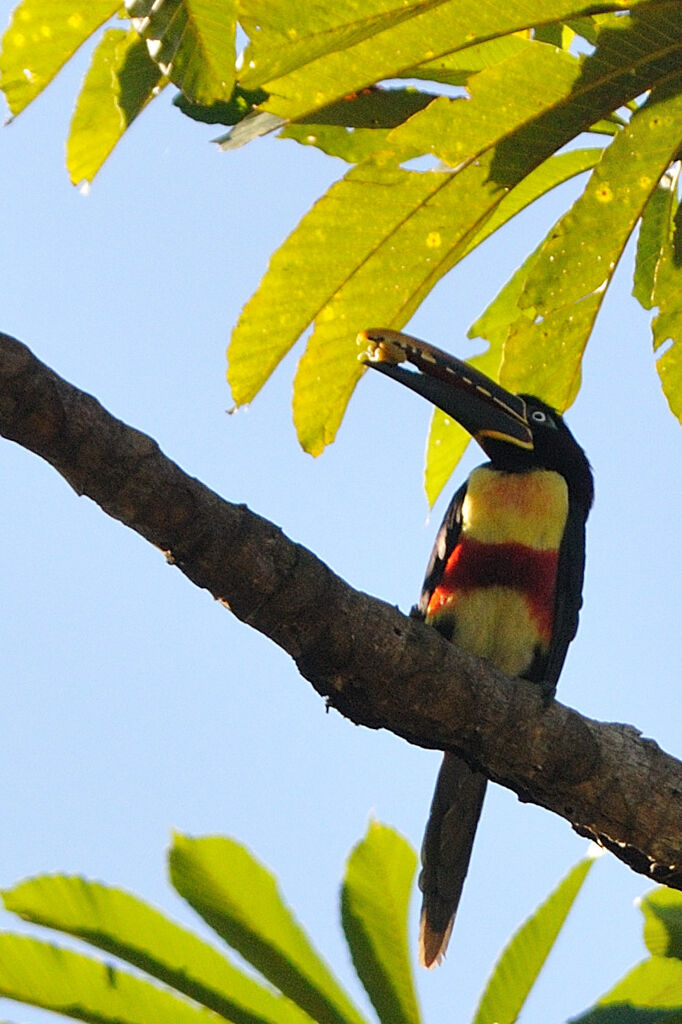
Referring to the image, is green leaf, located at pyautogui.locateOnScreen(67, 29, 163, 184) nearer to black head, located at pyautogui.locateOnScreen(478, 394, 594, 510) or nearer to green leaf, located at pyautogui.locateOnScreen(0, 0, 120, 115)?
green leaf, located at pyautogui.locateOnScreen(0, 0, 120, 115)

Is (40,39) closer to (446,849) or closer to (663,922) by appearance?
(663,922)

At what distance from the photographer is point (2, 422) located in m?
2.27

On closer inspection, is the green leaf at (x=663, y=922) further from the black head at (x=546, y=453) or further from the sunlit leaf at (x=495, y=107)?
the black head at (x=546, y=453)

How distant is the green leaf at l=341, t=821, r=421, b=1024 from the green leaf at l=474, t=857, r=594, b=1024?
197 mm

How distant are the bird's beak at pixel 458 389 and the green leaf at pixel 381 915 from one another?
130 centimetres

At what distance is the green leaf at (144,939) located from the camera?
287cm

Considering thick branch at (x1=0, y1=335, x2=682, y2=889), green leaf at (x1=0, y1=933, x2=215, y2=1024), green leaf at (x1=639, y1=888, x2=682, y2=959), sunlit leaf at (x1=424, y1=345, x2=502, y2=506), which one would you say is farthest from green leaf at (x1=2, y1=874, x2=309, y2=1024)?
sunlit leaf at (x1=424, y1=345, x2=502, y2=506)

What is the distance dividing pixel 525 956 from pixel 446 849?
1.11 meters

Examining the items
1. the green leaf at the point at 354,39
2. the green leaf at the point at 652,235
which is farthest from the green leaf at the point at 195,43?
the green leaf at the point at 652,235

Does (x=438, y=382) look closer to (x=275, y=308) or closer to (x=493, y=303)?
(x=493, y=303)

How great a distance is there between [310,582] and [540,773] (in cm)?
83

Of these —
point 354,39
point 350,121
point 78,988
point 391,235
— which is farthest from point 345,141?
point 78,988

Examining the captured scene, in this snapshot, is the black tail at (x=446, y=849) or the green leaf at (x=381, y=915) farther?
the black tail at (x=446, y=849)

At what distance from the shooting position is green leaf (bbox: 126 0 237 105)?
7.60 ft
